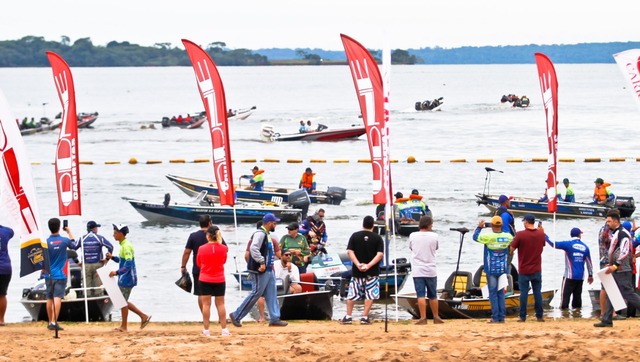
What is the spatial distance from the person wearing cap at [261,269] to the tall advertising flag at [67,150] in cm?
343

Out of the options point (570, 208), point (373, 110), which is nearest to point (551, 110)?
point (373, 110)

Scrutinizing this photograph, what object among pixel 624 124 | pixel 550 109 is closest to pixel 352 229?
pixel 550 109

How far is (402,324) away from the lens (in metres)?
15.7

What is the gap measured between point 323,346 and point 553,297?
26.6ft

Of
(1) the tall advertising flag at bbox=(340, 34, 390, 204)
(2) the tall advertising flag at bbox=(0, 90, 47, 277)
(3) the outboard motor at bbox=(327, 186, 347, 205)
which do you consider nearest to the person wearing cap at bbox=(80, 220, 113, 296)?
(2) the tall advertising flag at bbox=(0, 90, 47, 277)

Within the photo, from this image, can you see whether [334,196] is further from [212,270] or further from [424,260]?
[212,270]

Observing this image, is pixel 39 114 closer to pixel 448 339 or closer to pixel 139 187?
pixel 139 187

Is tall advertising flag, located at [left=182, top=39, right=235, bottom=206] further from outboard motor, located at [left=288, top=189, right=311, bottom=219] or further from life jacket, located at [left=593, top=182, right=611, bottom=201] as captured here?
life jacket, located at [left=593, top=182, right=611, bottom=201]

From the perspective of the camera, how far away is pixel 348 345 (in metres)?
12.6

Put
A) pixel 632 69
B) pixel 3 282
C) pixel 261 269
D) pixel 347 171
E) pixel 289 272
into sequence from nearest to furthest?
pixel 261 269 < pixel 632 69 < pixel 3 282 < pixel 289 272 < pixel 347 171

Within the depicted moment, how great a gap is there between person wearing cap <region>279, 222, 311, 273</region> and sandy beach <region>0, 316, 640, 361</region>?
4911mm

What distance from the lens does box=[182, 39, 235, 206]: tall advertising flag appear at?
57.7 feet

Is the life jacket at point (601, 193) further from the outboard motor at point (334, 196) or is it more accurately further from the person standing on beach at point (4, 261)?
the person standing on beach at point (4, 261)

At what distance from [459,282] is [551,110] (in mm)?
3218
